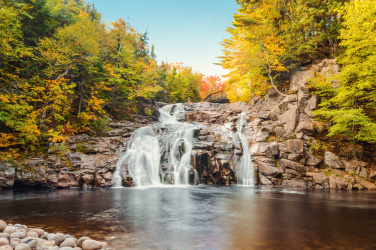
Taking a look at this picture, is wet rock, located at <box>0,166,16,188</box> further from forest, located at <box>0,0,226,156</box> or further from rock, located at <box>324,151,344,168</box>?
rock, located at <box>324,151,344,168</box>

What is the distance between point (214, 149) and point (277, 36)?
47.3 ft

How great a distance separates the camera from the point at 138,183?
42.3 ft

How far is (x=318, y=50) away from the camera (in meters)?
19.8

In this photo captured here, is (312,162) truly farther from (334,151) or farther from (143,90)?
(143,90)

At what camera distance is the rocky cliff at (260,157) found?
38.8ft

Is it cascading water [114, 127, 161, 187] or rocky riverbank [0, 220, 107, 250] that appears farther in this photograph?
cascading water [114, 127, 161, 187]

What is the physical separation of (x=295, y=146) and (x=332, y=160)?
7.44ft

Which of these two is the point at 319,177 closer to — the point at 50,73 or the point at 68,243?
the point at 68,243

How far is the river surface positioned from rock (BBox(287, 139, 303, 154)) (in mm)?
5925

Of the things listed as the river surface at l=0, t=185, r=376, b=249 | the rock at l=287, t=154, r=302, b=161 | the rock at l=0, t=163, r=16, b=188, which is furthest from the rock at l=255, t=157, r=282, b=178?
the rock at l=0, t=163, r=16, b=188

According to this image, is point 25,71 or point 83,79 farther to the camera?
point 83,79

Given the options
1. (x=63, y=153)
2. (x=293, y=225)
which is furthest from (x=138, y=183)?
(x=293, y=225)

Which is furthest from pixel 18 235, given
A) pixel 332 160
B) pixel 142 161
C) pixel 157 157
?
pixel 332 160

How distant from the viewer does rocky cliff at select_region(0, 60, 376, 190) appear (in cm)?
1181
